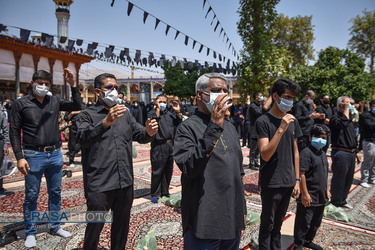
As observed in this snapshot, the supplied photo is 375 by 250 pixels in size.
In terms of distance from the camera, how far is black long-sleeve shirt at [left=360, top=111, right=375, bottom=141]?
5859 mm

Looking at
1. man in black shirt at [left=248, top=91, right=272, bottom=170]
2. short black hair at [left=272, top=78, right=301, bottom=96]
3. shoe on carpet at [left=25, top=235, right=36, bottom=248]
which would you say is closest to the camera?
short black hair at [left=272, top=78, right=301, bottom=96]

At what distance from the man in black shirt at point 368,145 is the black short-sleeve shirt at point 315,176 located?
3.60m

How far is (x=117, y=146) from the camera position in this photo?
2.55 m

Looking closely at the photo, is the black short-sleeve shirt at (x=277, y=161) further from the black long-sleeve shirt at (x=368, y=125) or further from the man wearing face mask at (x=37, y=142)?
the black long-sleeve shirt at (x=368, y=125)

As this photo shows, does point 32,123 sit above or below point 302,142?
above

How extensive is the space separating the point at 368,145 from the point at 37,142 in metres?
6.57

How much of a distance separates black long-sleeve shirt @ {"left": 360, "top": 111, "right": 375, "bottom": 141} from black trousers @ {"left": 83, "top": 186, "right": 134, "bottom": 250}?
5650mm

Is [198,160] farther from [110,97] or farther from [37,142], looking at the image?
[37,142]

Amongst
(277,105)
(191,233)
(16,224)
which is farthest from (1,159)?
(277,105)

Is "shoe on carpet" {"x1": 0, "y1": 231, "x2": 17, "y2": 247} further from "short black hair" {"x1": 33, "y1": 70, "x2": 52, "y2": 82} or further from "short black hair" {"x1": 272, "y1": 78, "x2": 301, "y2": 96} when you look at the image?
"short black hair" {"x1": 272, "y1": 78, "x2": 301, "y2": 96}

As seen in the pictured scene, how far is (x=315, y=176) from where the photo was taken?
3.18 m

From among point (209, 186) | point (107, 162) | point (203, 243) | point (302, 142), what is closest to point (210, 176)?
point (209, 186)

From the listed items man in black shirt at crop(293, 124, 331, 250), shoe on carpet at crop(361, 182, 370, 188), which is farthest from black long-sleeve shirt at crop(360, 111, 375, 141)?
man in black shirt at crop(293, 124, 331, 250)

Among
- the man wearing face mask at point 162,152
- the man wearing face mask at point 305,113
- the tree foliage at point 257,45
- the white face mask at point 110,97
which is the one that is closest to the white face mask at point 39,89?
the white face mask at point 110,97
